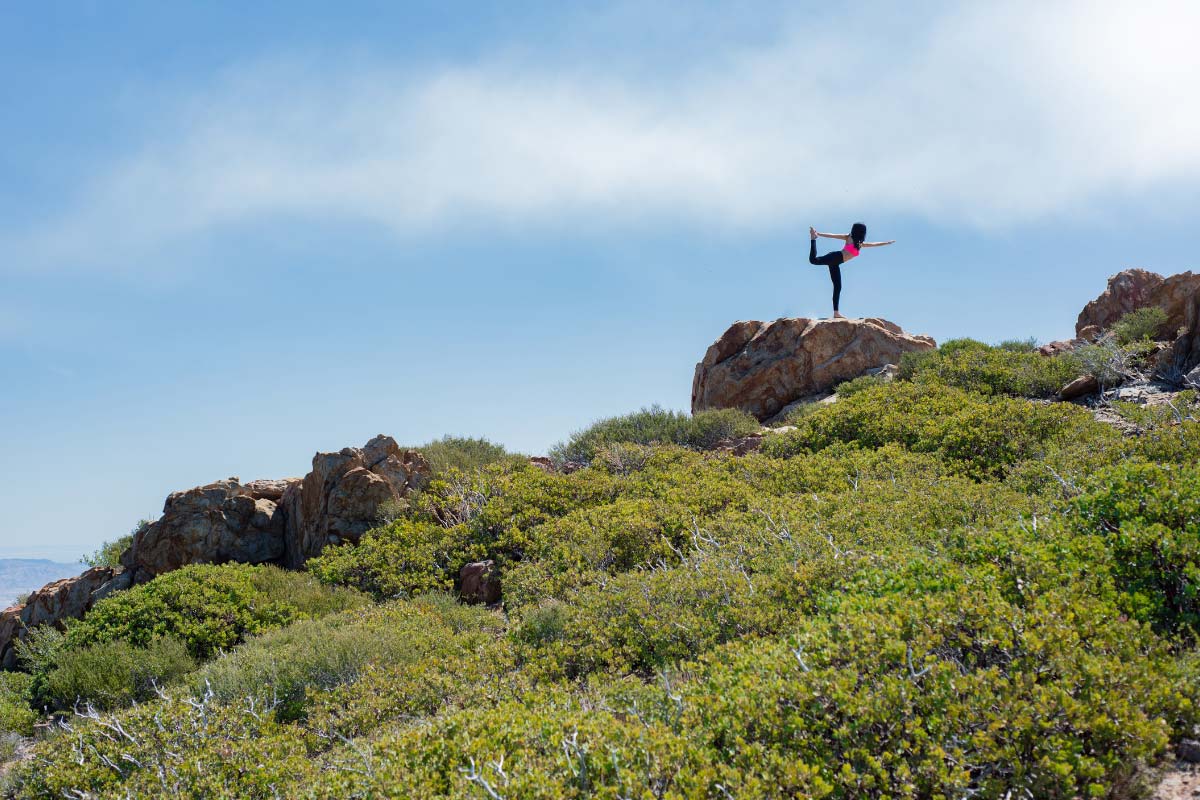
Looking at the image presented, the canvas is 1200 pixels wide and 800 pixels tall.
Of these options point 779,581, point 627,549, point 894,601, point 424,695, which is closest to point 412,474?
point 627,549

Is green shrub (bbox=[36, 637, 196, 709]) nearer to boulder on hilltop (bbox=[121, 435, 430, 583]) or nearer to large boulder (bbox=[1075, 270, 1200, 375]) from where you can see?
boulder on hilltop (bbox=[121, 435, 430, 583])

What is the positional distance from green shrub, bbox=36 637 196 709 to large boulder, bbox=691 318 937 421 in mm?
13899

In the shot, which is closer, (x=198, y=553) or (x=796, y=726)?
(x=796, y=726)

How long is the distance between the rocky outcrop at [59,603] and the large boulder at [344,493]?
10.5 ft

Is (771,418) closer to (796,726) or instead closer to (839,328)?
(839,328)

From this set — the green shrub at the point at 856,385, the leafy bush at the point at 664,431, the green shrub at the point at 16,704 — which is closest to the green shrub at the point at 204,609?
the green shrub at the point at 16,704

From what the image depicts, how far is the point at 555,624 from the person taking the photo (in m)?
8.39

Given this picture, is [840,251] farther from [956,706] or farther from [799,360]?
[956,706]

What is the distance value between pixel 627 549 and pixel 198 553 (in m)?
8.86

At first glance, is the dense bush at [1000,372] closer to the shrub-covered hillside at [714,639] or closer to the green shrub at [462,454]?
the shrub-covered hillside at [714,639]

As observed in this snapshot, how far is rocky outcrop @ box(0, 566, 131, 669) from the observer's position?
13.9 m

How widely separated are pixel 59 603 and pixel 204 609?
16.5 ft

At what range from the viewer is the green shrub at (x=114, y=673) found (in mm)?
10055

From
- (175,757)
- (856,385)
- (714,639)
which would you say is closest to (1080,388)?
(856,385)
